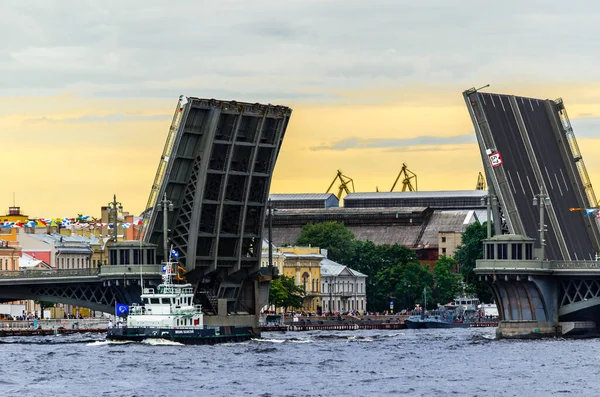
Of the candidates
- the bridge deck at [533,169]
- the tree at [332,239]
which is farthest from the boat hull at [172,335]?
the tree at [332,239]

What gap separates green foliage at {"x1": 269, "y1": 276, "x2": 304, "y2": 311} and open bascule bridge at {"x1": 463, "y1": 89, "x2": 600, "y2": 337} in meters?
36.9

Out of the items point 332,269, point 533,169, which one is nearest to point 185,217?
point 533,169

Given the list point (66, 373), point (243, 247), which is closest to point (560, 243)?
point (243, 247)

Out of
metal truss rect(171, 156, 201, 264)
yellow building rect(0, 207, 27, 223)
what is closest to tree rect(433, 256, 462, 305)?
yellow building rect(0, 207, 27, 223)

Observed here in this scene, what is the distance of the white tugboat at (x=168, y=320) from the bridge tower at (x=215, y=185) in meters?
2.83

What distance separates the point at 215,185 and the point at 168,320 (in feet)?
20.5

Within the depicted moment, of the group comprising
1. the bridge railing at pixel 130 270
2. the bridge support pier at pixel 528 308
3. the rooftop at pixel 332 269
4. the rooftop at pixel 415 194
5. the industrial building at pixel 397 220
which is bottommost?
the bridge support pier at pixel 528 308

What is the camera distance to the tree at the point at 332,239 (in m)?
167

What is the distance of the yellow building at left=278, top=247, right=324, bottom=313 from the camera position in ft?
478

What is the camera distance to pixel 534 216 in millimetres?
90875

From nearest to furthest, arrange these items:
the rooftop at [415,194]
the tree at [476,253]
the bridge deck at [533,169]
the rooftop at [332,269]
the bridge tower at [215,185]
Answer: the bridge tower at [215,185]
the bridge deck at [533,169]
the tree at [476,253]
the rooftop at [332,269]
the rooftop at [415,194]

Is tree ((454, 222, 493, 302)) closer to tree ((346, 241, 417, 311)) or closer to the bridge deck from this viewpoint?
the bridge deck

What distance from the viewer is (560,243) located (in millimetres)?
92562

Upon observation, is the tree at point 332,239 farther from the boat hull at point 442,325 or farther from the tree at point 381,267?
the boat hull at point 442,325
